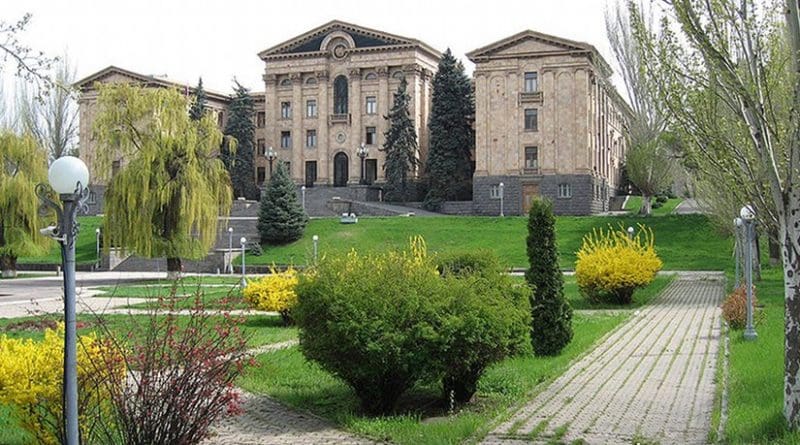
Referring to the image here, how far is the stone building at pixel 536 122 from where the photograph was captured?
187 feet

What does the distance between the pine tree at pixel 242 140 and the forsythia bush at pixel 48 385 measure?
61717mm

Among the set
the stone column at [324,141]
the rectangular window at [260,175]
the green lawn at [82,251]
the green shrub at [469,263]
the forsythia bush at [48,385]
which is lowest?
the green lawn at [82,251]

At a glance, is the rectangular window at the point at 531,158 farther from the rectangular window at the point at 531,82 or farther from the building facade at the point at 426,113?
the rectangular window at the point at 531,82

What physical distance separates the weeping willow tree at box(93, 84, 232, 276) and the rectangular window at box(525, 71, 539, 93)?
2728cm

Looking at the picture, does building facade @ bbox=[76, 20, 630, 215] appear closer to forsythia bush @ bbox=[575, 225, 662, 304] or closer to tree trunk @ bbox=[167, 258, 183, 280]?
tree trunk @ bbox=[167, 258, 183, 280]

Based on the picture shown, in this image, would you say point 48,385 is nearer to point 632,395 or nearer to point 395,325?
point 395,325

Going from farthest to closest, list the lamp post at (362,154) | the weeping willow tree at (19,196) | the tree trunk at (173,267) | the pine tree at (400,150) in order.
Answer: the lamp post at (362,154)
the pine tree at (400,150)
the weeping willow tree at (19,196)
the tree trunk at (173,267)

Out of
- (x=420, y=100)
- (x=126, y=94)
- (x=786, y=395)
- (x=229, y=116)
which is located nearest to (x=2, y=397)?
(x=786, y=395)

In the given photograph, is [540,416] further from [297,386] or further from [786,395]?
[297,386]

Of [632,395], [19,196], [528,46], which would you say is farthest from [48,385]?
[528,46]

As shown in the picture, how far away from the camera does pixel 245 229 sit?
2114 inches

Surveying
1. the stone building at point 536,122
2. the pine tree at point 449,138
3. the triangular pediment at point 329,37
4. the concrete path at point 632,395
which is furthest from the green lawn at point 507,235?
the concrete path at point 632,395

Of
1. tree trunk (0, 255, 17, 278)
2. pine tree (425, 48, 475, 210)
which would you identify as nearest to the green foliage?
tree trunk (0, 255, 17, 278)

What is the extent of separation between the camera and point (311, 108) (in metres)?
70.1
